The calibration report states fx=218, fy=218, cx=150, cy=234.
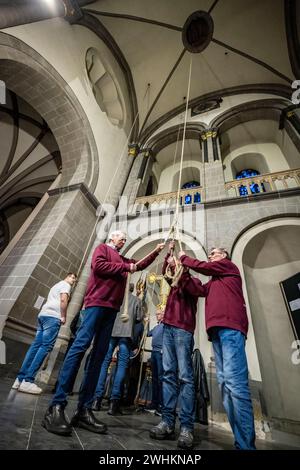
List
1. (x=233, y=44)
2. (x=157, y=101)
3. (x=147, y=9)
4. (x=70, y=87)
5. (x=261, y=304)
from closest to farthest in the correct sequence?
1. (x=261, y=304)
2. (x=70, y=87)
3. (x=147, y=9)
4. (x=233, y=44)
5. (x=157, y=101)

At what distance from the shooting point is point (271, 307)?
4.94m

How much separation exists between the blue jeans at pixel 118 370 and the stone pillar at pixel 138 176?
497 centimetres

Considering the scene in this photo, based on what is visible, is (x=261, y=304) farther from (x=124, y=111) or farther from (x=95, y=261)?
(x=124, y=111)

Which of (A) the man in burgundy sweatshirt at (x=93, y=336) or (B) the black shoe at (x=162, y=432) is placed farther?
(B) the black shoe at (x=162, y=432)

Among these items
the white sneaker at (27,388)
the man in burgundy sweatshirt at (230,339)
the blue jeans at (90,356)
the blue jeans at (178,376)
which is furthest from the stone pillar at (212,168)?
the white sneaker at (27,388)

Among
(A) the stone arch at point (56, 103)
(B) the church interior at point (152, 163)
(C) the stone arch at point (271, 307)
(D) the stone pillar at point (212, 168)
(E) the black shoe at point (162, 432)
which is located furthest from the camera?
(D) the stone pillar at point (212, 168)

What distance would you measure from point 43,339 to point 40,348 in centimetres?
12

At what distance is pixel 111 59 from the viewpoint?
793cm

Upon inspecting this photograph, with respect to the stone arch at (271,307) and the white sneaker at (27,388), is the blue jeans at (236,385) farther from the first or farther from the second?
the stone arch at (271,307)

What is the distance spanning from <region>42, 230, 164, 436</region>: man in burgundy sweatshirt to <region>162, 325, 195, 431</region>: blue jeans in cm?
55

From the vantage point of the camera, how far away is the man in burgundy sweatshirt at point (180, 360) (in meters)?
1.61

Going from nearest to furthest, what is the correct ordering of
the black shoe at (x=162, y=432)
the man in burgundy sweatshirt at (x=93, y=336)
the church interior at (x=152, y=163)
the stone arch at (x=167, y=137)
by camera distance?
the man in burgundy sweatshirt at (x=93, y=336), the black shoe at (x=162, y=432), the church interior at (x=152, y=163), the stone arch at (x=167, y=137)

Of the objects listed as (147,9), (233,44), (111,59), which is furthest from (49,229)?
(233,44)

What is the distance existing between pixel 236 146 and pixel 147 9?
18.6ft
